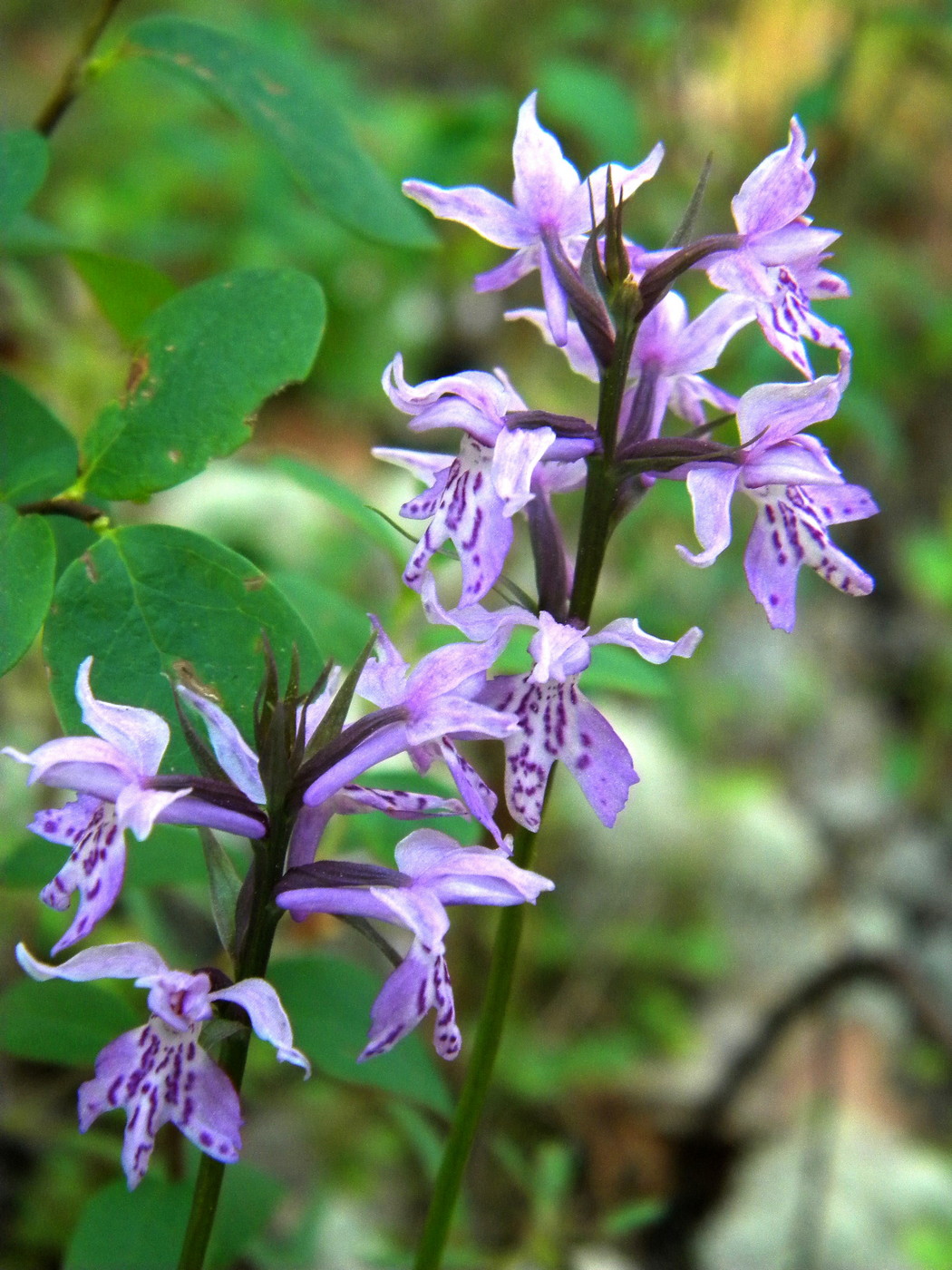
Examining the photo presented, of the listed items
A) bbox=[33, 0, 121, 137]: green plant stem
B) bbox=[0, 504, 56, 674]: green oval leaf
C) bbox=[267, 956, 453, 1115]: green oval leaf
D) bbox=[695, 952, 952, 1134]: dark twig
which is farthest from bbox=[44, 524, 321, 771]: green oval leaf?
bbox=[695, 952, 952, 1134]: dark twig

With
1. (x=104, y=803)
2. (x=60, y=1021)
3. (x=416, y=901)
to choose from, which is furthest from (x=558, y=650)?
(x=60, y=1021)


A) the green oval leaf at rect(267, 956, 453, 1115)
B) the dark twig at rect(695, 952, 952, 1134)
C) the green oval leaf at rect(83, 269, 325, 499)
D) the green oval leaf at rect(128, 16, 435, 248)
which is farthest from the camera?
the dark twig at rect(695, 952, 952, 1134)

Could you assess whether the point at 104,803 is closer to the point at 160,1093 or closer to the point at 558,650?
the point at 160,1093

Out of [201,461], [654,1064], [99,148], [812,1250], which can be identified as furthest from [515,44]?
[201,461]

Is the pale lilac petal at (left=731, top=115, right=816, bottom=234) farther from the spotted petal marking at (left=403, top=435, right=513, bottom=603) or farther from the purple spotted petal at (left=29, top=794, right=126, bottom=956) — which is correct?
the purple spotted petal at (left=29, top=794, right=126, bottom=956)

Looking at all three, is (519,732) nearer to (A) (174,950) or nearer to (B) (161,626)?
(B) (161,626)

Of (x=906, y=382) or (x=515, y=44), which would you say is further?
(x=515, y=44)

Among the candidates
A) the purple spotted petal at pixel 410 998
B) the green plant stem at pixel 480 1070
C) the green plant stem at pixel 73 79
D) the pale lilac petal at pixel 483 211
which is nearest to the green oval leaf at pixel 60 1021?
the green plant stem at pixel 480 1070
